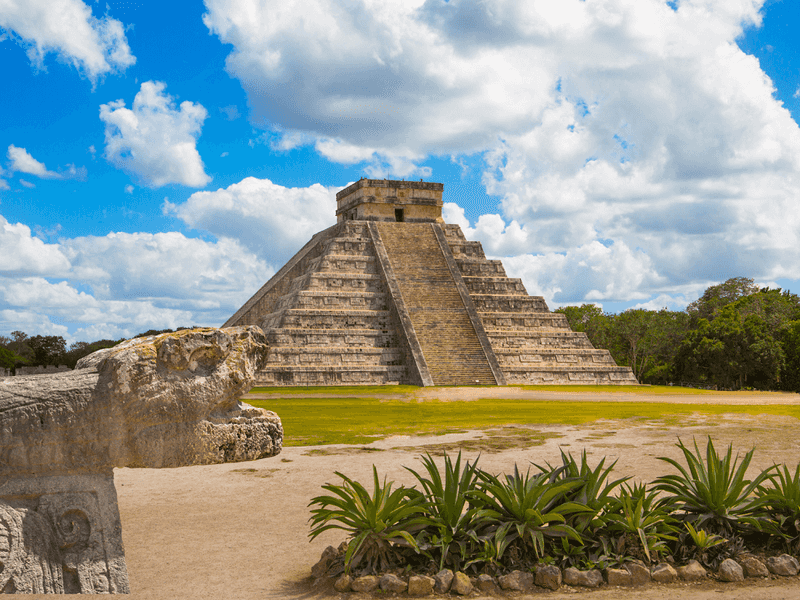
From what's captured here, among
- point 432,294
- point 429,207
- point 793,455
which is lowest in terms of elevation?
point 793,455

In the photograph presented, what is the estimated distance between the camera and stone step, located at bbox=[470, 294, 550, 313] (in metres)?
29.1

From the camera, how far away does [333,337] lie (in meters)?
25.6

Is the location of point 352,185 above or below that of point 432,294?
above

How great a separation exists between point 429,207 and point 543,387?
12.8m

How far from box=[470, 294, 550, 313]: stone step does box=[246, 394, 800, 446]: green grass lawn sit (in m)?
11.1

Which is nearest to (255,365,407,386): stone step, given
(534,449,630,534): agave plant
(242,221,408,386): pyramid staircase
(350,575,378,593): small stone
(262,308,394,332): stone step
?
(242,221,408,386): pyramid staircase

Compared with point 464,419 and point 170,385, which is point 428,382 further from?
point 170,385

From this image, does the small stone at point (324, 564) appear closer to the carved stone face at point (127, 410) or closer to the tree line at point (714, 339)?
the carved stone face at point (127, 410)

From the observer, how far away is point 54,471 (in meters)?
3.74

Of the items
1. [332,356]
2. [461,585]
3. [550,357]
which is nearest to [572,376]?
[550,357]

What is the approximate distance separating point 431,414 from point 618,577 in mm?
10332

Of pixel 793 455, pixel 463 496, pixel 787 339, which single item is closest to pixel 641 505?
pixel 463 496

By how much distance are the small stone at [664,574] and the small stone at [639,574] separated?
0.14 ft

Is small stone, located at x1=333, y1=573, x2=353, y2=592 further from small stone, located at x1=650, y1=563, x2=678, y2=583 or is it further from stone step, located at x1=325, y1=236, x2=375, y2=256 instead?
stone step, located at x1=325, y1=236, x2=375, y2=256
